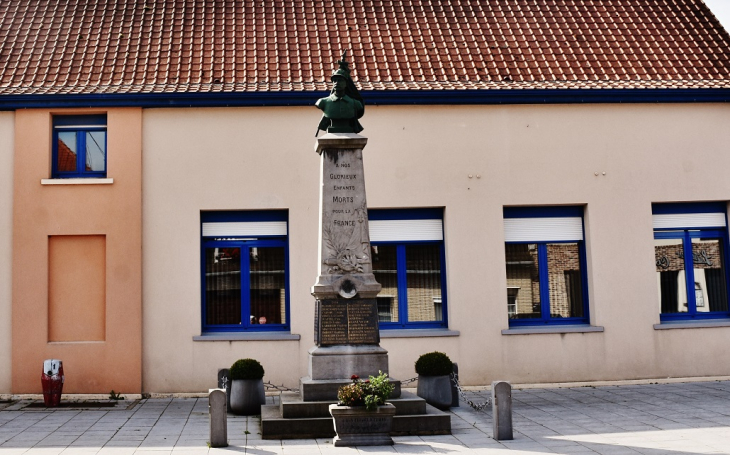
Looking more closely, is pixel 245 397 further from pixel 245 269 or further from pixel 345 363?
pixel 245 269

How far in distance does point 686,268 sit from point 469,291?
4547mm

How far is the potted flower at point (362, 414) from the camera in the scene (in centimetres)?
949

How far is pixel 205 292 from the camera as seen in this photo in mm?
14664

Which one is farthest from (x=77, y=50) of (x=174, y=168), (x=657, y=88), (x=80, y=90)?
(x=657, y=88)

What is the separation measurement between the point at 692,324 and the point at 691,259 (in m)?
1.36

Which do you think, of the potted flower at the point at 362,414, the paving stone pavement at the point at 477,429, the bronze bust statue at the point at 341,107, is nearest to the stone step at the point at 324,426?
the paving stone pavement at the point at 477,429

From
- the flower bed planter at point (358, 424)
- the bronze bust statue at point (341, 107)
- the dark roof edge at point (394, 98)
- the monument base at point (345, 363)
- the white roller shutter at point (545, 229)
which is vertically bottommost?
the flower bed planter at point (358, 424)

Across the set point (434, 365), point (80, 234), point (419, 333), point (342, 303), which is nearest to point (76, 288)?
point (80, 234)

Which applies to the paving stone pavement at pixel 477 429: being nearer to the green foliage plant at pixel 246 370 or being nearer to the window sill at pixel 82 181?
the green foliage plant at pixel 246 370

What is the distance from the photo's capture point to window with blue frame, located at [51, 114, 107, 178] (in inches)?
578

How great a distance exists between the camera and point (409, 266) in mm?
15062

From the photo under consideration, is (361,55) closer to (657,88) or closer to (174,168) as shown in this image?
(174,168)

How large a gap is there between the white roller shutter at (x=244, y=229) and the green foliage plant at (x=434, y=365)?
4.06 metres

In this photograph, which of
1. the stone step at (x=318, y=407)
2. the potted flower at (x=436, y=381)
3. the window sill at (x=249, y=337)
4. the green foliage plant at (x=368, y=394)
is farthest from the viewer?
the window sill at (x=249, y=337)
